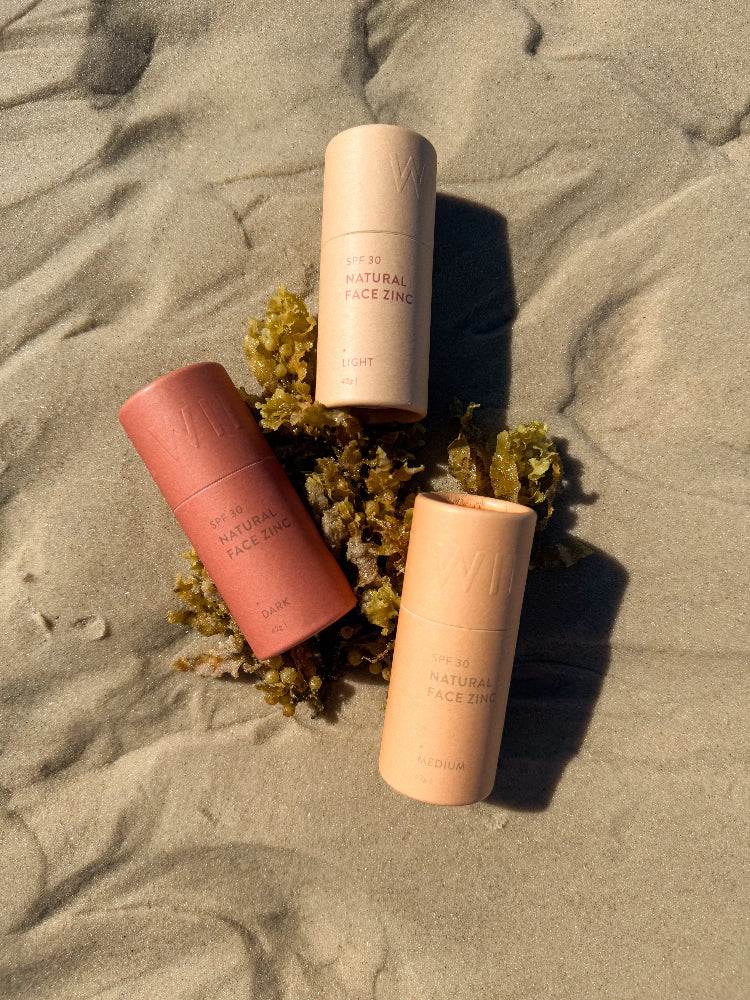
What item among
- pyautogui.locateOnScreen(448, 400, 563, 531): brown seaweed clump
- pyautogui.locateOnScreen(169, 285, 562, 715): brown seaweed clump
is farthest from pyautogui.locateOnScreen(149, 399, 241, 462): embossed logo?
pyautogui.locateOnScreen(448, 400, 563, 531): brown seaweed clump

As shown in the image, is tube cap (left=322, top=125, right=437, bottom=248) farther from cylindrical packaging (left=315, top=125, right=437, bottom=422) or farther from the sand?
the sand

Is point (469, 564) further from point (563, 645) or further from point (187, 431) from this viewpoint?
point (187, 431)

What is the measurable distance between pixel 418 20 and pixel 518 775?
1.97 metres

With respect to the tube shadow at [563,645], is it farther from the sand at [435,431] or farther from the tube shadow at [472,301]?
the tube shadow at [472,301]

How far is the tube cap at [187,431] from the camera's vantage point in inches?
55.7

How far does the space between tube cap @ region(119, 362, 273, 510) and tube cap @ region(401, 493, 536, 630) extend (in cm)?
43

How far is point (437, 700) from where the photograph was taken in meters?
1.44

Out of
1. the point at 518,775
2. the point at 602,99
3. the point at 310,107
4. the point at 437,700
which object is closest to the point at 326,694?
the point at 437,700

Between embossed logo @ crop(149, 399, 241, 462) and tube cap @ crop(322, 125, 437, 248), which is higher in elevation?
tube cap @ crop(322, 125, 437, 248)

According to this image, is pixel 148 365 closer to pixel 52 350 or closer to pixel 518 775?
pixel 52 350

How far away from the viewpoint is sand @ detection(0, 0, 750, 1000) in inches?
66.2

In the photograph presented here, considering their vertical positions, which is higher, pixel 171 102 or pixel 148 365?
pixel 171 102

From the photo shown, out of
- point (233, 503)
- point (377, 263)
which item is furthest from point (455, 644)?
point (377, 263)

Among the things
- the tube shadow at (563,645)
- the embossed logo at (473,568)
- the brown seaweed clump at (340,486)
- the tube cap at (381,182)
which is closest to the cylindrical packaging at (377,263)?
the tube cap at (381,182)
